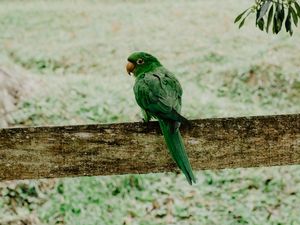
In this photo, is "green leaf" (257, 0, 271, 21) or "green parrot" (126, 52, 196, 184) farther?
"green leaf" (257, 0, 271, 21)

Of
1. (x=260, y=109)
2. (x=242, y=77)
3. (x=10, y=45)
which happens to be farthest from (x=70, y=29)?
(x=260, y=109)

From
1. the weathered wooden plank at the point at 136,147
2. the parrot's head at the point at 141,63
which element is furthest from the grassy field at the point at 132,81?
the weathered wooden plank at the point at 136,147

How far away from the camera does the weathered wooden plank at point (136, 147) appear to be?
6.77ft

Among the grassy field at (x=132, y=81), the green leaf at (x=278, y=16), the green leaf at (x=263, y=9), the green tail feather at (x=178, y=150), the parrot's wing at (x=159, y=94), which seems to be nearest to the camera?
the green tail feather at (x=178, y=150)

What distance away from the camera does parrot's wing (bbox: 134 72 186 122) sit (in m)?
2.23

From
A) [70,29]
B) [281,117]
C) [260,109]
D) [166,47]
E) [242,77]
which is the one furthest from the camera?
[70,29]

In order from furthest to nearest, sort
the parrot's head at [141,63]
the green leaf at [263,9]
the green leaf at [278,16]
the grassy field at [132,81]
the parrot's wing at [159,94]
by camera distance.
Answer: the grassy field at [132,81]
the parrot's head at [141,63]
the green leaf at [278,16]
the green leaf at [263,9]
the parrot's wing at [159,94]

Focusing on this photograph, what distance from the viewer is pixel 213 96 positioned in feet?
23.9

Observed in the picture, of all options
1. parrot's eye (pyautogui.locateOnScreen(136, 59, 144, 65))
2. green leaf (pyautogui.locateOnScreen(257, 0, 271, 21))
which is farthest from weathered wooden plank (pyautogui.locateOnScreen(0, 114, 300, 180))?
parrot's eye (pyautogui.locateOnScreen(136, 59, 144, 65))

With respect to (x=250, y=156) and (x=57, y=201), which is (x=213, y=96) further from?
(x=250, y=156)

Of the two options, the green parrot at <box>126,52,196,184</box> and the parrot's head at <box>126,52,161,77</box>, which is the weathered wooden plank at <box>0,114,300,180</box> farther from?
the parrot's head at <box>126,52,161,77</box>

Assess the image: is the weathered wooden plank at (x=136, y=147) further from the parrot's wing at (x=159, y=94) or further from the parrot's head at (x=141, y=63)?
the parrot's head at (x=141, y=63)

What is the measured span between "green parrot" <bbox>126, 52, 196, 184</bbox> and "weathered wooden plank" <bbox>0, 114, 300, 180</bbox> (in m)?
0.07

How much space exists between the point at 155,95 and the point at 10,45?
8383mm
